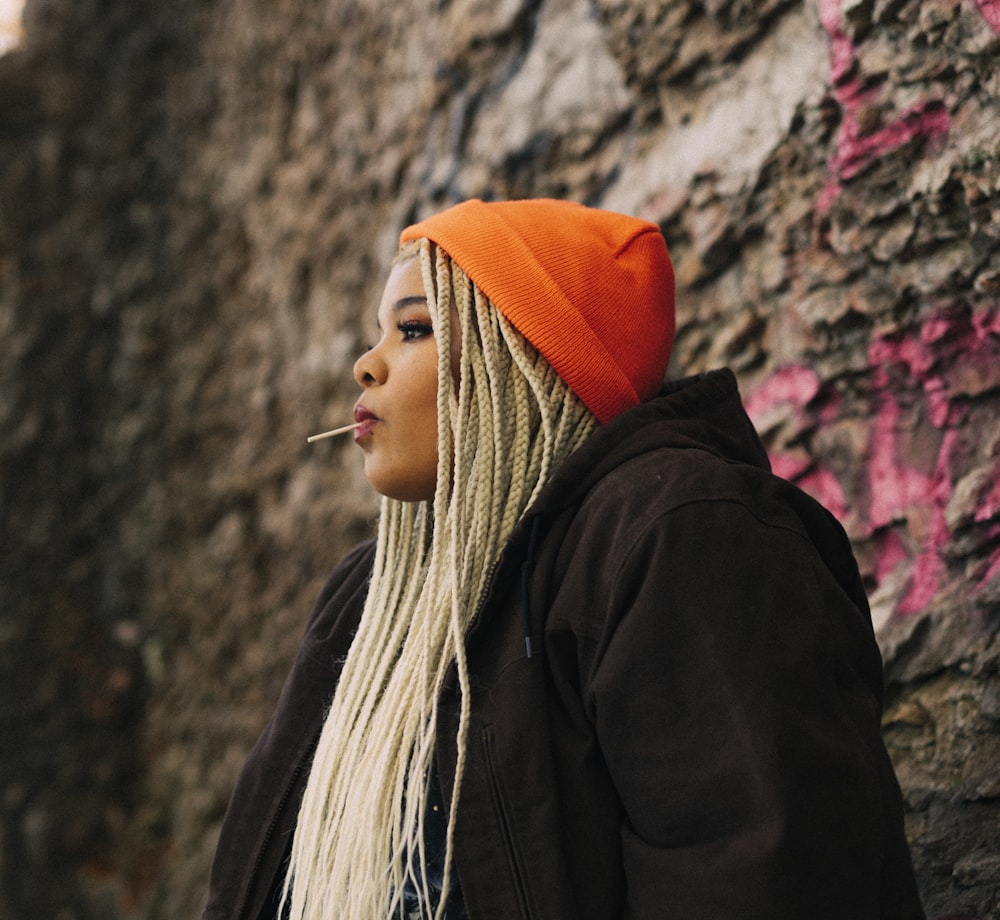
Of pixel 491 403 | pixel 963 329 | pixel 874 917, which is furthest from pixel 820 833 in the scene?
pixel 963 329

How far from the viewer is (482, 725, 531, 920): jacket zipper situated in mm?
1102

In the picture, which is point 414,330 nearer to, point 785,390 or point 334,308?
point 785,390

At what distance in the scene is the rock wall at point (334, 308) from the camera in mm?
1807

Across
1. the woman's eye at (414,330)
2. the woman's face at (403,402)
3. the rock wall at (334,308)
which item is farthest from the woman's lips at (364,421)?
the rock wall at (334,308)

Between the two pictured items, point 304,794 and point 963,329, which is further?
point 963,329

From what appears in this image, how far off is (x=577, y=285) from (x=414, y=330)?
0.25m

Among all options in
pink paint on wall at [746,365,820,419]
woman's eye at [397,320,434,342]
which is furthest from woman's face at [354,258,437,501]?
pink paint on wall at [746,365,820,419]

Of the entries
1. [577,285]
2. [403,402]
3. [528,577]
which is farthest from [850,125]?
[528,577]

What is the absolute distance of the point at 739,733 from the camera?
1014 millimetres

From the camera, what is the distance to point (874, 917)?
104 centimetres

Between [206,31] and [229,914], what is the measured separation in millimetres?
4003

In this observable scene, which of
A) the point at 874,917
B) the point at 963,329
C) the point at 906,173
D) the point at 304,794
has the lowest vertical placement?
the point at 874,917

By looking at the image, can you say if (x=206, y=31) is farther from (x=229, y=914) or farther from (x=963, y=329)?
(x=229, y=914)

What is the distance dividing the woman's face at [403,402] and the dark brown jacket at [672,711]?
216 mm
